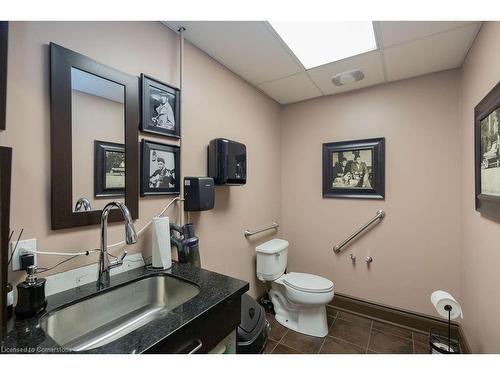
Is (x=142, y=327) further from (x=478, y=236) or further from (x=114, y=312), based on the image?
(x=478, y=236)

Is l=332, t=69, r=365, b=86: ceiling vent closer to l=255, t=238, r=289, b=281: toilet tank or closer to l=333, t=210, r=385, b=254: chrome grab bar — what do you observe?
l=333, t=210, r=385, b=254: chrome grab bar

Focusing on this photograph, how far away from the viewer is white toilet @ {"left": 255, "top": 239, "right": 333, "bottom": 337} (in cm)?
196

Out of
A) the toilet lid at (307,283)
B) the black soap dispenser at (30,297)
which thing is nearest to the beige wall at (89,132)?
the black soap dispenser at (30,297)

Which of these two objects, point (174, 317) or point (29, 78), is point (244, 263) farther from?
point (29, 78)

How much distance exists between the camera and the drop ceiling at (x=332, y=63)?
56.8 inches

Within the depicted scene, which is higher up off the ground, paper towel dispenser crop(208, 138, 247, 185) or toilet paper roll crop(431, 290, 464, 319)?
paper towel dispenser crop(208, 138, 247, 185)

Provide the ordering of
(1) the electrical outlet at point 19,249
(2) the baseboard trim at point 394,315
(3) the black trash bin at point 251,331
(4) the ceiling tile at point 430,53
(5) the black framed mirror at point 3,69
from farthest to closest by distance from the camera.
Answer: (2) the baseboard trim at point 394,315 < (4) the ceiling tile at point 430,53 < (3) the black trash bin at point 251,331 < (1) the electrical outlet at point 19,249 < (5) the black framed mirror at point 3,69

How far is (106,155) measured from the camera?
117cm

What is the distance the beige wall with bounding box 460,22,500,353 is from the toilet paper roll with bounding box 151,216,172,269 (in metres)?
1.74

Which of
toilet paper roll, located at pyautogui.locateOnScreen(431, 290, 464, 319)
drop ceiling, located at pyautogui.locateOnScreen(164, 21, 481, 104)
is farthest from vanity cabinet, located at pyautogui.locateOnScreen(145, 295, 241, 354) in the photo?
drop ceiling, located at pyautogui.locateOnScreen(164, 21, 481, 104)

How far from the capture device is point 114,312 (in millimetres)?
1052

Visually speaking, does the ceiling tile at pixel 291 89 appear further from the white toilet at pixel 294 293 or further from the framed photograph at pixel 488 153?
the white toilet at pixel 294 293

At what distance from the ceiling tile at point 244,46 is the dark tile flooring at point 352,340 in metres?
2.29

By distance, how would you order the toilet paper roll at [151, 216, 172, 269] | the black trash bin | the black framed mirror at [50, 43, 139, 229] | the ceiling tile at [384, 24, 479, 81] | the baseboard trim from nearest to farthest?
the black framed mirror at [50, 43, 139, 229]
the toilet paper roll at [151, 216, 172, 269]
the black trash bin
the ceiling tile at [384, 24, 479, 81]
the baseboard trim
